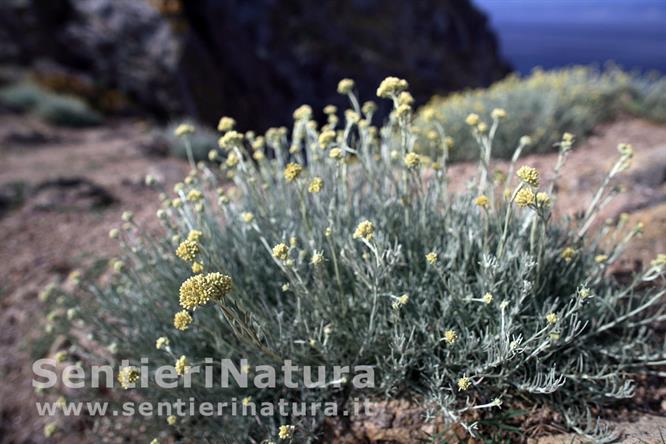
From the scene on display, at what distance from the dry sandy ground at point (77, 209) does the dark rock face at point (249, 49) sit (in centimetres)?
400

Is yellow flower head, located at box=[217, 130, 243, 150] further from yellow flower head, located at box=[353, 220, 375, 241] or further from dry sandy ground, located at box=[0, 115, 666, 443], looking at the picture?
dry sandy ground, located at box=[0, 115, 666, 443]

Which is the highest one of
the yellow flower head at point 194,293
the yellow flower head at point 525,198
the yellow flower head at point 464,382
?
the yellow flower head at point 525,198

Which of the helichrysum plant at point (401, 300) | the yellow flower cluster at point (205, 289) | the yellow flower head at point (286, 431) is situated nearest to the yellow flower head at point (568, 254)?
the helichrysum plant at point (401, 300)

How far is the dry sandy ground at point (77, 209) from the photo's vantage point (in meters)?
3.17

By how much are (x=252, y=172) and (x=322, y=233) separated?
518mm

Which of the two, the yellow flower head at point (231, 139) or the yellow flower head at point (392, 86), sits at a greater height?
the yellow flower head at point (392, 86)

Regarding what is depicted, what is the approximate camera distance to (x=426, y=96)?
52.2 ft

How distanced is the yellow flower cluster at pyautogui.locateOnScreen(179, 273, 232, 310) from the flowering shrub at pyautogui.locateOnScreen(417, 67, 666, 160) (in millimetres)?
3339

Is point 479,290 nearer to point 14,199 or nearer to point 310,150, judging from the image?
point 310,150

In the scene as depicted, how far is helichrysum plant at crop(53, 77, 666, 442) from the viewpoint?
6.46 ft

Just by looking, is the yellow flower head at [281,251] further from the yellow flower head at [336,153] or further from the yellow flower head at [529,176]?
the yellow flower head at [529,176]

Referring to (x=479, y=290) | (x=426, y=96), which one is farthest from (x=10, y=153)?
(x=426, y=96)

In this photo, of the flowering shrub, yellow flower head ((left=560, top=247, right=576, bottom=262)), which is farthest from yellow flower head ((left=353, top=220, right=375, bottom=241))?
the flowering shrub

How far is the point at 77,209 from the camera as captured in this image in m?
5.12
